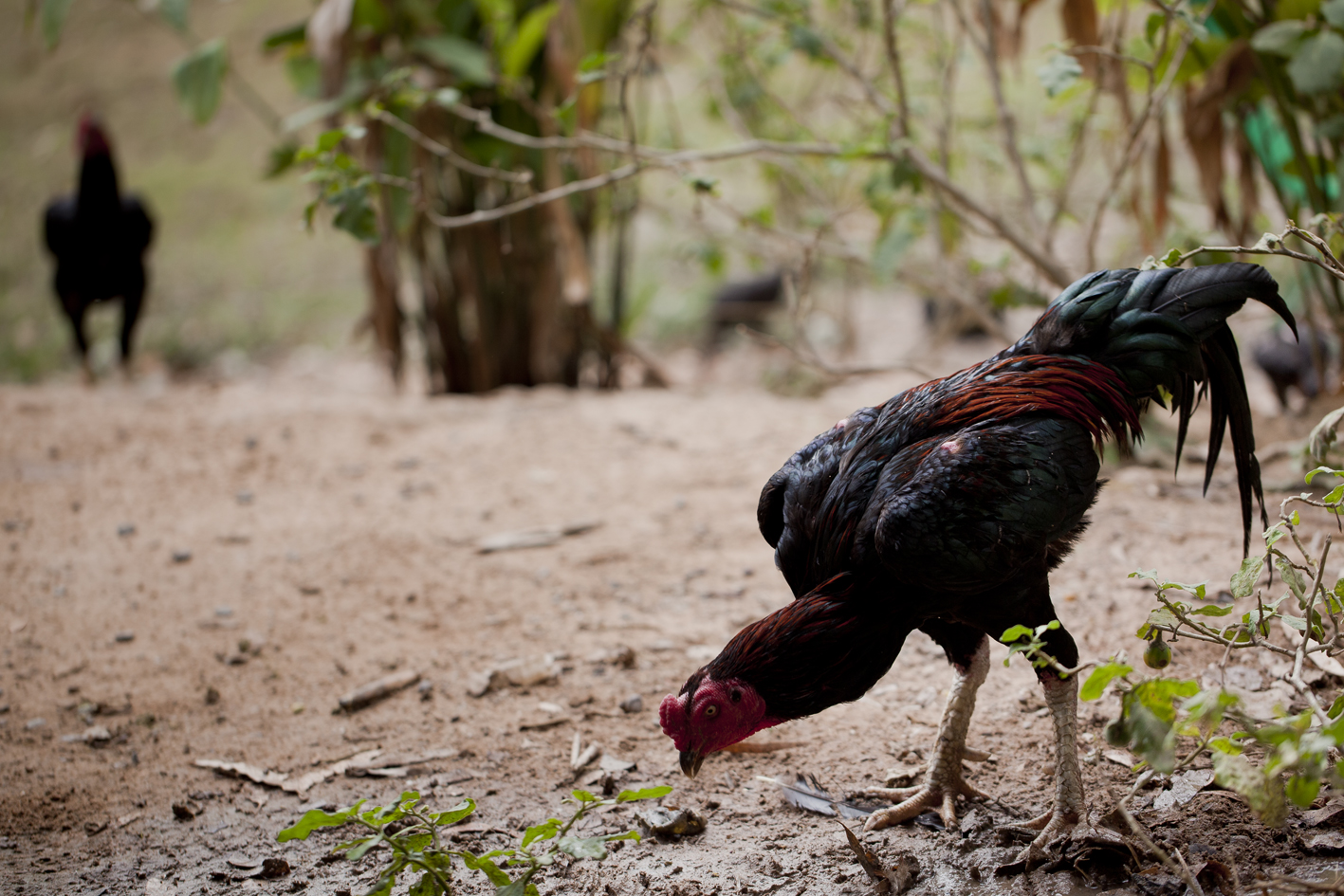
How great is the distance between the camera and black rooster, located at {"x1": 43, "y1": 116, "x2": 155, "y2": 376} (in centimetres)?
715

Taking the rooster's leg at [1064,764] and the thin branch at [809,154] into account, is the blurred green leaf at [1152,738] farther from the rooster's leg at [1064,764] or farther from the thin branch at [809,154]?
the thin branch at [809,154]

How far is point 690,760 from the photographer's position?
2.38 meters

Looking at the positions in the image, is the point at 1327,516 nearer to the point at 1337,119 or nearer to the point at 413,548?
the point at 1337,119

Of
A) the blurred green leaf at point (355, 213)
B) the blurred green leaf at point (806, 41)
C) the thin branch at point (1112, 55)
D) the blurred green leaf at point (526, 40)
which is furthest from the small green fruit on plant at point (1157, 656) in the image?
the blurred green leaf at point (526, 40)

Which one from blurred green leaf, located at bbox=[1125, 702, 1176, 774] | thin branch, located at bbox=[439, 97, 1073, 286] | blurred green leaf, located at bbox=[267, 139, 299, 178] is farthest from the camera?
blurred green leaf, located at bbox=[267, 139, 299, 178]

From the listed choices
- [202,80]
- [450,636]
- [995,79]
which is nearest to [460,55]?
[202,80]

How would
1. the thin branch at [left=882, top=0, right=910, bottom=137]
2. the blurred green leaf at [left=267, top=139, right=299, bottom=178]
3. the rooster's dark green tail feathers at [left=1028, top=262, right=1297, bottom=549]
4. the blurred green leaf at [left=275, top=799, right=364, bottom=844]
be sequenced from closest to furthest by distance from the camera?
1. the blurred green leaf at [left=275, top=799, right=364, bottom=844]
2. the rooster's dark green tail feathers at [left=1028, top=262, right=1297, bottom=549]
3. the thin branch at [left=882, top=0, right=910, bottom=137]
4. the blurred green leaf at [left=267, top=139, right=299, bottom=178]

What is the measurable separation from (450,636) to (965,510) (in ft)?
7.15

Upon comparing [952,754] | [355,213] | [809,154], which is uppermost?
→ [809,154]

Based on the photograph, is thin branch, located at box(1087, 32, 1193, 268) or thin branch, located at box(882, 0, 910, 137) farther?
thin branch, located at box(882, 0, 910, 137)

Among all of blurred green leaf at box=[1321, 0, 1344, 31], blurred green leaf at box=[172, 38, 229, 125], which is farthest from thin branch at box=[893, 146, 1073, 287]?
blurred green leaf at box=[172, 38, 229, 125]

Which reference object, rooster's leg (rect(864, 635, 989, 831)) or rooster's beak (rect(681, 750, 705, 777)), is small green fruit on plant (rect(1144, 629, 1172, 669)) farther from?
rooster's beak (rect(681, 750, 705, 777))

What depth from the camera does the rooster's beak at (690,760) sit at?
2375 mm

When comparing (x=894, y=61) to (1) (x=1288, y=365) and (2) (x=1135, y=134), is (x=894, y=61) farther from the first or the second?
(1) (x=1288, y=365)
